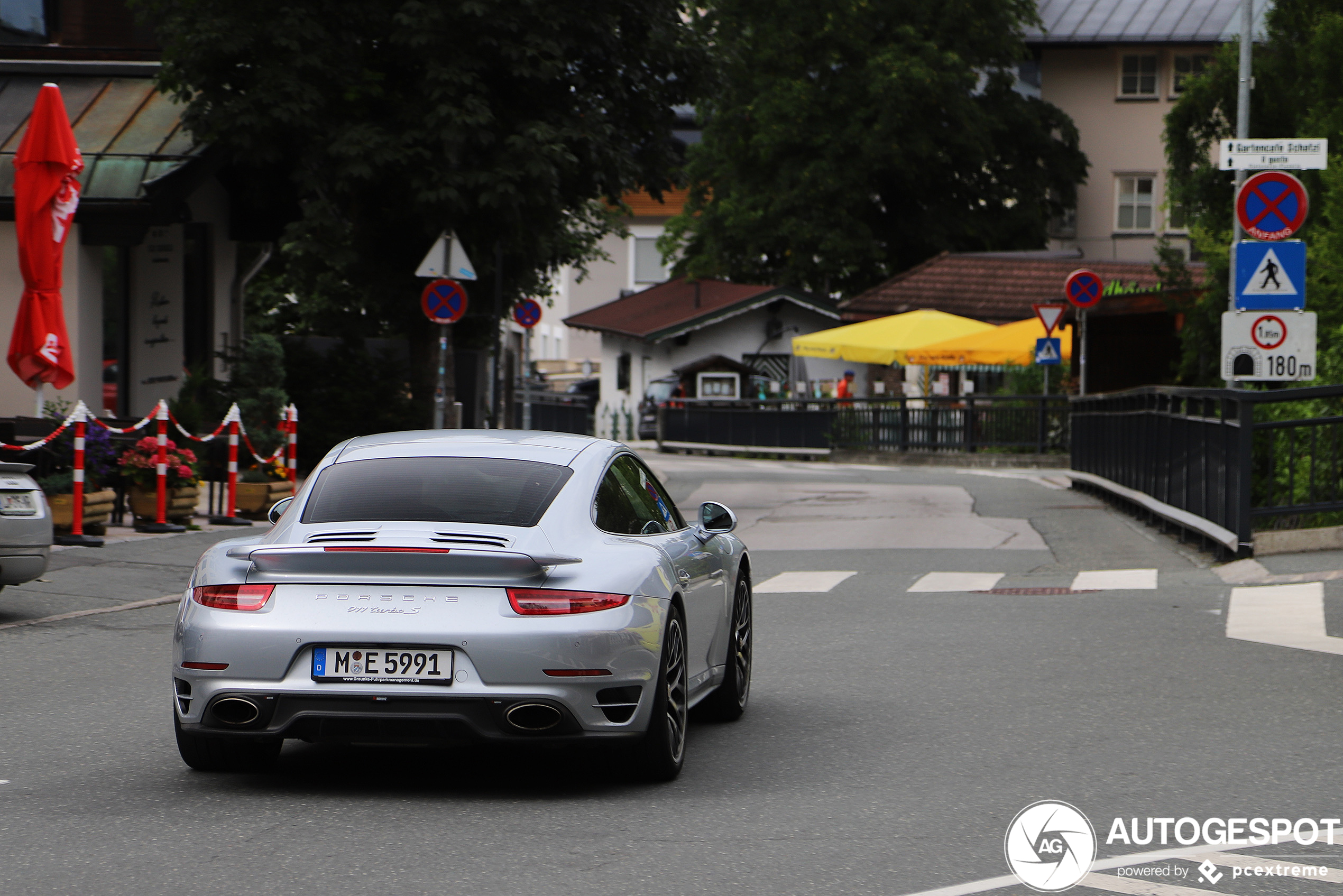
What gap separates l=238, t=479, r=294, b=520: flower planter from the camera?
59.6 feet

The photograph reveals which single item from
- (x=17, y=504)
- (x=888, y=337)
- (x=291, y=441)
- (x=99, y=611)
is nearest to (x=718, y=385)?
(x=888, y=337)

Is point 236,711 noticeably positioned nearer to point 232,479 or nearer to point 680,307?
point 232,479

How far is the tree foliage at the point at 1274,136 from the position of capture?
19516 millimetres

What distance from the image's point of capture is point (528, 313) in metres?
31.5

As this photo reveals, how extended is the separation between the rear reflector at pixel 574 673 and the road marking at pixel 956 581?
25.7 feet

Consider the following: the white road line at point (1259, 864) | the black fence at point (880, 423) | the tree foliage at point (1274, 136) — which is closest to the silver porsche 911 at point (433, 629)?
the white road line at point (1259, 864)

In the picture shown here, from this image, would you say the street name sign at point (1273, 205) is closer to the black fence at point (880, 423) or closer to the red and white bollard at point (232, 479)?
the red and white bollard at point (232, 479)

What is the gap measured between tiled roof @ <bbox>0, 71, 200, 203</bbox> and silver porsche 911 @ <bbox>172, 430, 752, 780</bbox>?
14.7 m

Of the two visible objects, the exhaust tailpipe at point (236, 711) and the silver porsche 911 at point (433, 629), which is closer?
the silver porsche 911 at point (433, 629)

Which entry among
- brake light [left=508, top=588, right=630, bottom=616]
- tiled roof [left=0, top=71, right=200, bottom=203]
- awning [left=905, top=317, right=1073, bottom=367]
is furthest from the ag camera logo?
awning [left=905, top=317, right=1073, bottom=367]

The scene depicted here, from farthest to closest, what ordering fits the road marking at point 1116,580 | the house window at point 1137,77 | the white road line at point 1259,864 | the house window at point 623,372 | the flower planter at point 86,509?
the house window at point 623,372, the house window at point 1137,77, the flower planter at point 86,509, the road marking at point 1116,580, the white road line at point 1259,864

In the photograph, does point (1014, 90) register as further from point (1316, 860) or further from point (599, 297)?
point (1316, 860)

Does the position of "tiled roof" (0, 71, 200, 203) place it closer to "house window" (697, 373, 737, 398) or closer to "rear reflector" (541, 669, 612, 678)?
"rear reflector" (541, 669, 612, 678)

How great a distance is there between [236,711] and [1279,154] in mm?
12002
